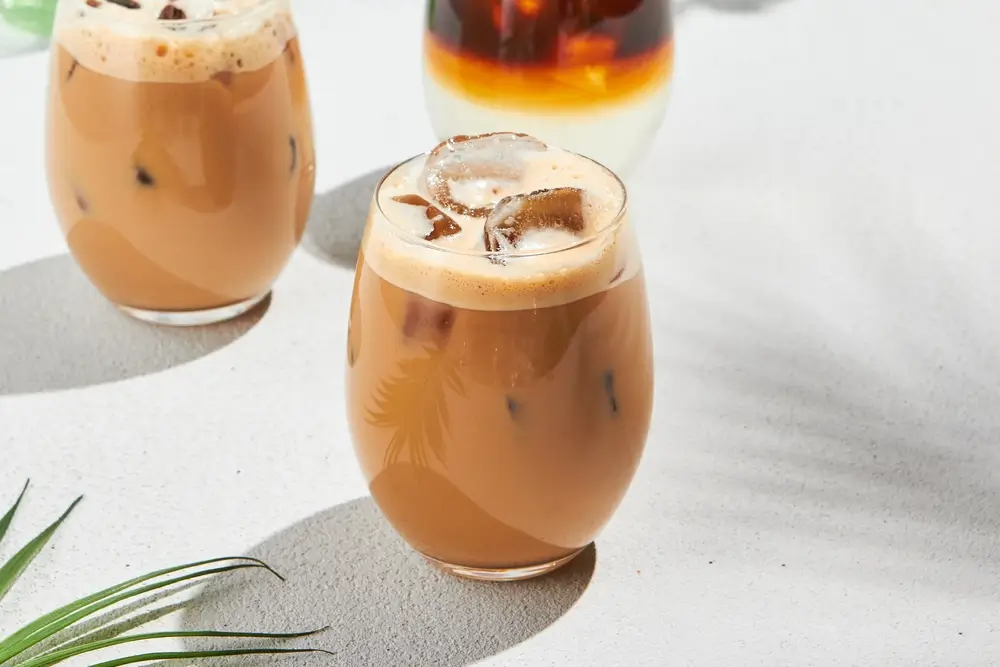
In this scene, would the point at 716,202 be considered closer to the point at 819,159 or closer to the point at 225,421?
the point at 819,159

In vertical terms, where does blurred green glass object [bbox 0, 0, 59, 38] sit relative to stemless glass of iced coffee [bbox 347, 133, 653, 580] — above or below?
below

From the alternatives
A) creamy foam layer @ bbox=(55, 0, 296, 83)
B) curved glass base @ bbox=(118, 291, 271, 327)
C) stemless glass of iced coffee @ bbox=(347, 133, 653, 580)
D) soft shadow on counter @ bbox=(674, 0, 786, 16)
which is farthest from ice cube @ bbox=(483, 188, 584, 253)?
soft shadow on counter @ bbox=(674, 0, 786, 16)

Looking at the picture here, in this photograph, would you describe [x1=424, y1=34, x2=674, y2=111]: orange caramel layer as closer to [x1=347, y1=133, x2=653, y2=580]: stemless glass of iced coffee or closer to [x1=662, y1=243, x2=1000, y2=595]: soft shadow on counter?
[x1=662, y1=243, x2=1000, y2=595]: soft shadow on counter

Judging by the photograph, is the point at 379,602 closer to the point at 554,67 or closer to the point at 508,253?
the point at 508,253

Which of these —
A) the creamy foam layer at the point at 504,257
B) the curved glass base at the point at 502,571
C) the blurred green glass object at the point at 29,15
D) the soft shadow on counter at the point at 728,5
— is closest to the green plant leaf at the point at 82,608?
the curved glass base at the point at 502,571

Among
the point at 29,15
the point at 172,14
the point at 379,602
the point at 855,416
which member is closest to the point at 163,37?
the point at 172,14
